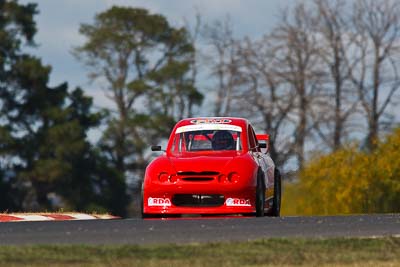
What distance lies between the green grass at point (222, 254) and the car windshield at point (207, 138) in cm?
716

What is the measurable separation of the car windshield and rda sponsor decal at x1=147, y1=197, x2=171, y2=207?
1.48 meters

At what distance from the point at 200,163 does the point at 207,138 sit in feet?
5.17

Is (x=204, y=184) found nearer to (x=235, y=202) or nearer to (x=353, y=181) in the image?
(x=235, y=202)

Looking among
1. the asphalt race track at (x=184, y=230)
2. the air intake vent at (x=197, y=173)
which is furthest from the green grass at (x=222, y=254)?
the air intake vent at (x=197, y=173)

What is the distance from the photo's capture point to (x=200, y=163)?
20625 mm

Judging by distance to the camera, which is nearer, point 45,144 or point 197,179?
point 197,179

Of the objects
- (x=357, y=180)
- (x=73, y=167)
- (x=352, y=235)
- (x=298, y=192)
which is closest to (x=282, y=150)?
(x=73, y=167)

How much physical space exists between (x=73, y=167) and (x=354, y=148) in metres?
18.1

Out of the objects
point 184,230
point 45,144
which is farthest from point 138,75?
point 184,230

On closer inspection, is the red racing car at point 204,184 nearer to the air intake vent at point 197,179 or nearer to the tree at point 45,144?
the air intake vent at point 197,179

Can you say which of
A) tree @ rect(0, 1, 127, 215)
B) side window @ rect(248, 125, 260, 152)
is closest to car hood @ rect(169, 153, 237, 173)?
side window @ rect(248, 125, 260, 152)

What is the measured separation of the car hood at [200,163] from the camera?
67.4 feet

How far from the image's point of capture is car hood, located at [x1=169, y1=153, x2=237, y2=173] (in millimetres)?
20547

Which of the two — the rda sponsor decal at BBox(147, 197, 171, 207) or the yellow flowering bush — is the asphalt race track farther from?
the yellow flowering bush
